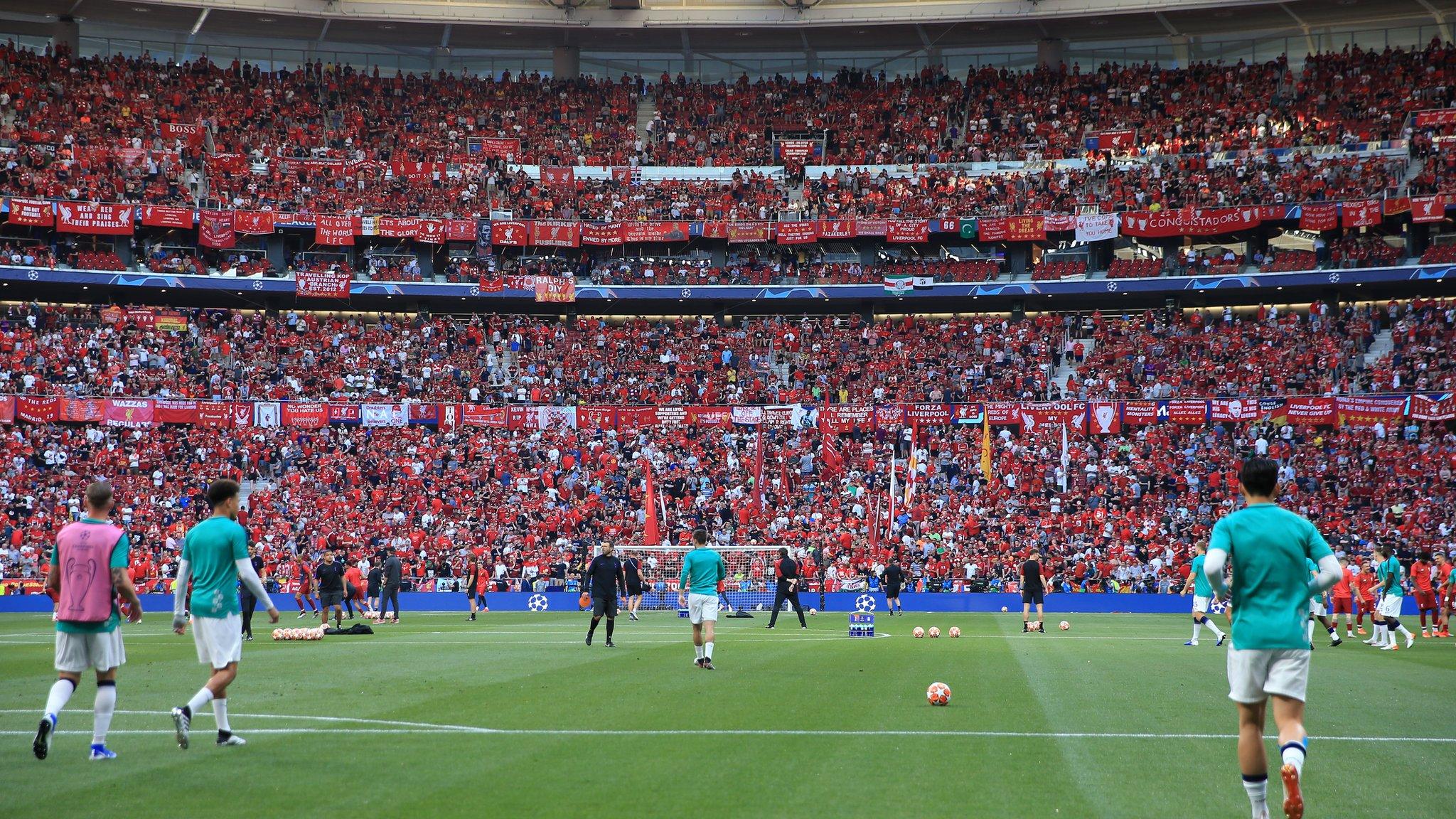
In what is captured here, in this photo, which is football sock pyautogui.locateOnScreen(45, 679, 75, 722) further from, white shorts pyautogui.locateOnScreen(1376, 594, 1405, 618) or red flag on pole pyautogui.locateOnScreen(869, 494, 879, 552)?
red flag on pole pyautogui.locateOnScreen(869, 494, 879, 552)

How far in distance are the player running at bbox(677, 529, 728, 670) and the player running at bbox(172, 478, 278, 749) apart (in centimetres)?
884

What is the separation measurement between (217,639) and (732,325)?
50.1 meters

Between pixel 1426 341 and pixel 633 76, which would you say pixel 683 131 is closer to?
pixel 633 76

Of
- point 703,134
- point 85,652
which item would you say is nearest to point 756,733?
point 85,652

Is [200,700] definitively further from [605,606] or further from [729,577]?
[729,577]

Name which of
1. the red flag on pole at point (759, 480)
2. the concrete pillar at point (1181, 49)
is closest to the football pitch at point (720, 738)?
the red flag on pole at point (759, 480)

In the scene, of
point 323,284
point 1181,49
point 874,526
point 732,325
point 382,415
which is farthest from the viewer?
point 1181,49

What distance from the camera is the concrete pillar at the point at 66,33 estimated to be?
208 ft

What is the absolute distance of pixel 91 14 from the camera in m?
63.2

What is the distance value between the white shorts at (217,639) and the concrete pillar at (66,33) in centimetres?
6330

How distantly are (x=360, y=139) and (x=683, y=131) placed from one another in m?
16.8

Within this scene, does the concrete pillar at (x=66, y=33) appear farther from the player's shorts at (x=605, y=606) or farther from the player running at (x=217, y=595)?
the player running at (x=217, y=595)

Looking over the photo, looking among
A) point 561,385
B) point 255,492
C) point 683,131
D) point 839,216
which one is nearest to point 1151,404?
point 839,216

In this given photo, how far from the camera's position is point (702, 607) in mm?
19297
